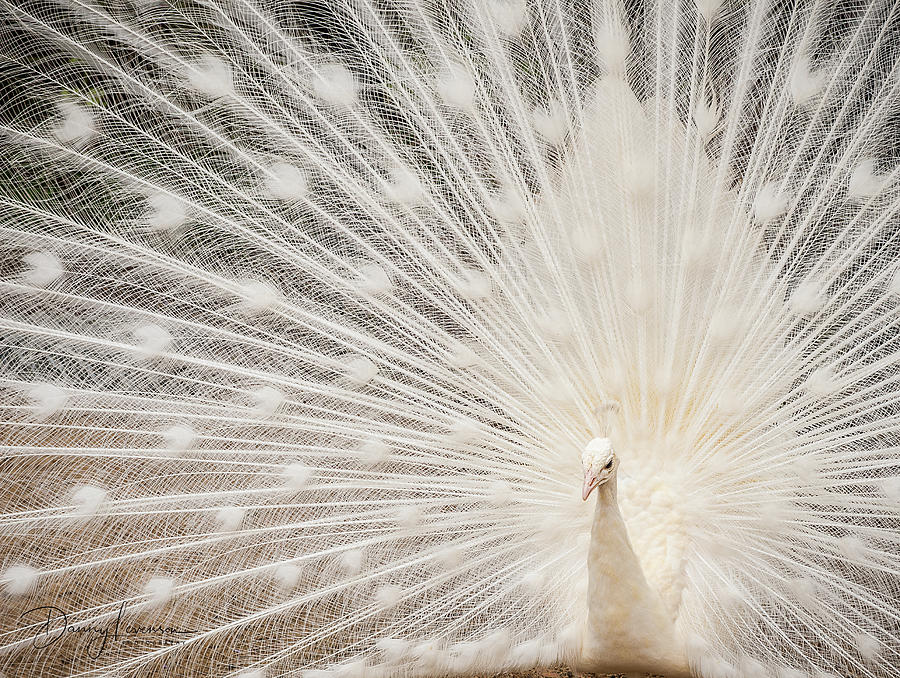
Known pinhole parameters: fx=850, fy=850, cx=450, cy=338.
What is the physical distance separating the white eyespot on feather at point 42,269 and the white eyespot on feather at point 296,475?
0.91 meters

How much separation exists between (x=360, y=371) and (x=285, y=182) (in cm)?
65

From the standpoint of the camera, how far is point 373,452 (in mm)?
2631

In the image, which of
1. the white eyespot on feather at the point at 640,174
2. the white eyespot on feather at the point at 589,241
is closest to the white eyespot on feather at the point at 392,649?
the white eyespot on feather at the point at 589,241

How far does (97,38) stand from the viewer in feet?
8.30

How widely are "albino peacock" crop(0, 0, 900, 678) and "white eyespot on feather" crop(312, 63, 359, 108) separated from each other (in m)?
0.02

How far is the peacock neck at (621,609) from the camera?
2.32 metres

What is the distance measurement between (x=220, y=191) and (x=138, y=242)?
297mm

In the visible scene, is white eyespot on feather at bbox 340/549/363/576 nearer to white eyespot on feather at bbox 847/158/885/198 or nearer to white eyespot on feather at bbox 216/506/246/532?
white eyespot on feather at bbox 216/506/246/532

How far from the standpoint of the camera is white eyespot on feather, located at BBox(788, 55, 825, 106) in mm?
2504

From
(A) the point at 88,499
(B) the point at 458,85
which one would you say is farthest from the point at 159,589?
(B) the point at 458,85

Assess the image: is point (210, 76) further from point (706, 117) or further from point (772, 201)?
point (772, 201)

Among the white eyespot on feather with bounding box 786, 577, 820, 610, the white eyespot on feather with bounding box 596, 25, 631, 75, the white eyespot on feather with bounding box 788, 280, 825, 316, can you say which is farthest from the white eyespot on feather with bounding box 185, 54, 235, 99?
the white eyespot on feather with bounding box 786, 577, 820, 610

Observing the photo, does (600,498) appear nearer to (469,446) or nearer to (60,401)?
(469,446)
